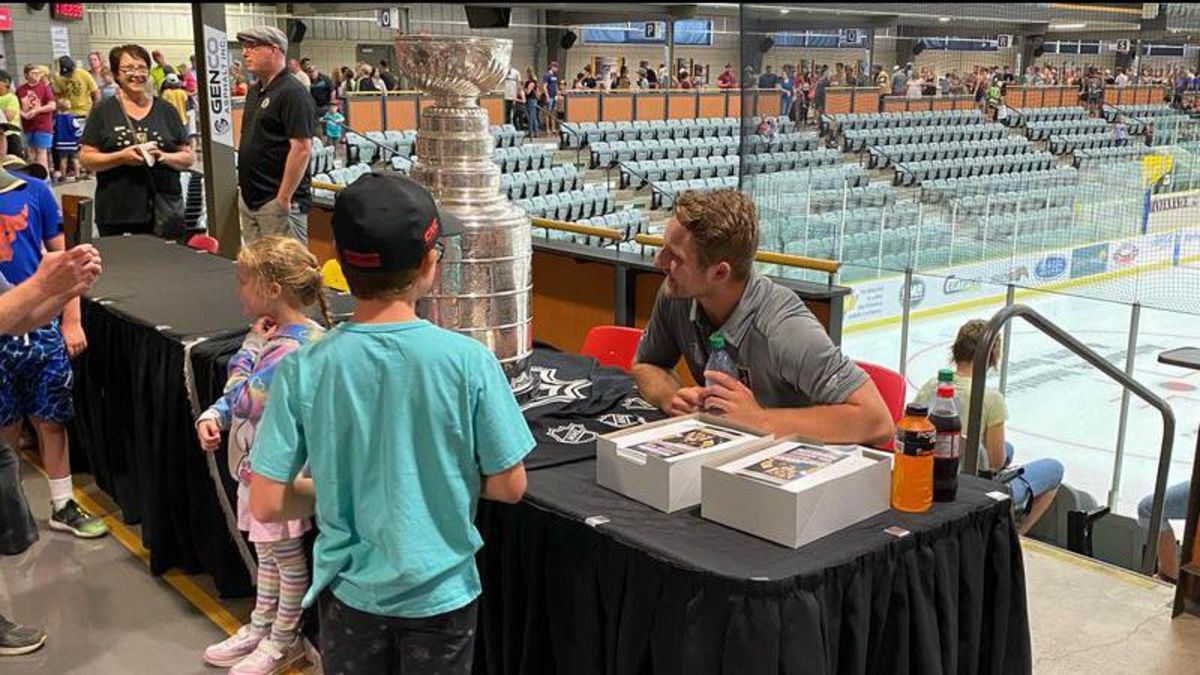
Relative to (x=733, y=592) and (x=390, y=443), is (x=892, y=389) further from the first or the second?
(x=390, y=443)

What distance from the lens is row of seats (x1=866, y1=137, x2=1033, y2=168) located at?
13.6m

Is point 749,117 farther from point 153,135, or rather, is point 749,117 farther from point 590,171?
point 590,171

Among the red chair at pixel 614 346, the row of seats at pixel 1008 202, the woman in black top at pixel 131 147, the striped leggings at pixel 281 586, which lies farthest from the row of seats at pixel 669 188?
the striped leggings at pixel 281 586

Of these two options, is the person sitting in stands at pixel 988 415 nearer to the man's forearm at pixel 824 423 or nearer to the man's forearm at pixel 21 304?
the man's forearm at pixel 824 423

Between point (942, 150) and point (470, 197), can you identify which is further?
point (942, 150)

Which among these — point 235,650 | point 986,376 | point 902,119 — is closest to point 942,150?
point 902,119

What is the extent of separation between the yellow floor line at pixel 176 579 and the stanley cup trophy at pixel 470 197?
133cm

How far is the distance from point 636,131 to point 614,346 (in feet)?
49.2

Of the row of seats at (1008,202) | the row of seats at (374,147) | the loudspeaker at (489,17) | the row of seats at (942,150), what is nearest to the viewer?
the loudspeaker at (489,17)

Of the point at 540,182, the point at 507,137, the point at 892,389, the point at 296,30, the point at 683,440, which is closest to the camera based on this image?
the point at 683,440

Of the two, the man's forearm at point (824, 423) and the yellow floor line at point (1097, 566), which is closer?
the man's forearm at point (824, 423)

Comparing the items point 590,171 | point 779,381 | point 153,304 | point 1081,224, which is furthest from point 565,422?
point 590,171

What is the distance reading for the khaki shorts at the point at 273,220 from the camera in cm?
513

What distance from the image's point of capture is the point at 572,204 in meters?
13.2
